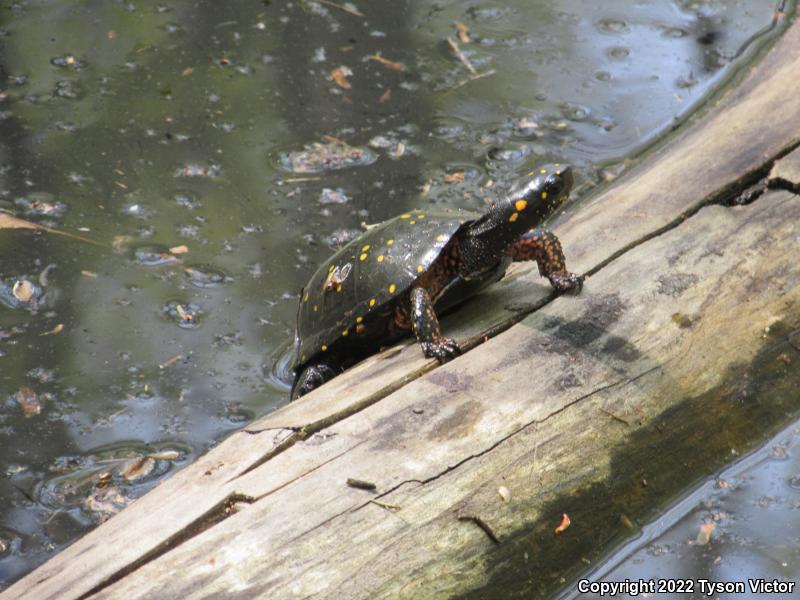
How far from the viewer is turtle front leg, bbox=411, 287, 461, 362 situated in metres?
3.29

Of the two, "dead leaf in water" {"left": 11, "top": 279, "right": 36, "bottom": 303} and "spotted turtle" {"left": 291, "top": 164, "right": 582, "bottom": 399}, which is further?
"dead leaf in water" {"left": 11, "top": 279, "right": 36, "bottom": 303}

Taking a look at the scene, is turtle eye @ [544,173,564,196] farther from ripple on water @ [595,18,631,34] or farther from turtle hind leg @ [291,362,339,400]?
ripple on water @ [595,18,631,34]

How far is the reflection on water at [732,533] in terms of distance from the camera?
3.16 m

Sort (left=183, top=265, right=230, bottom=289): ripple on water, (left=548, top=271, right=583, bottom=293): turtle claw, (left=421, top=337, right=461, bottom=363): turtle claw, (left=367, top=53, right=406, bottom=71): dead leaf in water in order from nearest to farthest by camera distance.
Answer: (left=421, top=337, right=461, bottom=363): turtle claw, (left=548, top=271, right=583, bottom=293): turtle claw, (left=183, top=265, right=230, bottom=289): ripple on water, (left=367, top=53, right=406, bottom=71): dead leaf in water

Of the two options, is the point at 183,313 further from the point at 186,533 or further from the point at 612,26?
the point at 612,26

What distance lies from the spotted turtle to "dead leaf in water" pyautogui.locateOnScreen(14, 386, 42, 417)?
3.51 ft

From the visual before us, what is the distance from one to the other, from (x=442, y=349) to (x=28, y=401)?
5.94 feet

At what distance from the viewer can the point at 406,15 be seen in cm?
678

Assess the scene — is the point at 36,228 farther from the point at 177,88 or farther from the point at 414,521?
the point at 414,521

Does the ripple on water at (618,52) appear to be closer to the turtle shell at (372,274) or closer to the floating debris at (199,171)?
the floating debris at (199,171)

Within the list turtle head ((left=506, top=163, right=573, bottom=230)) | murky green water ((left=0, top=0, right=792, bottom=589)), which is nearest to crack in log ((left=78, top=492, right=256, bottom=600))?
murky green water ((left=0, top=0, right=792, bottom=589))

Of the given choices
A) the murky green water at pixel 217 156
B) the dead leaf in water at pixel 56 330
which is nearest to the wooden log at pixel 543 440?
the murky green water at pixel 217 156

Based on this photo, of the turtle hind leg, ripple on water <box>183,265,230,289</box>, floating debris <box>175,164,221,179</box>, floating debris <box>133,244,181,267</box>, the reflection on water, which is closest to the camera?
the reflection on water

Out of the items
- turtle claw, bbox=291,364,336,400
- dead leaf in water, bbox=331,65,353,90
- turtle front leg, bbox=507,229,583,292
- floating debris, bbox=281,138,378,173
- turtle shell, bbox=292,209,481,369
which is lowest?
floating debris, bbox=281,138,378,173
